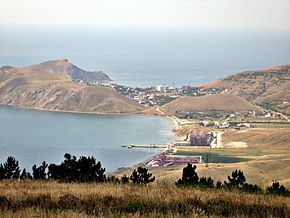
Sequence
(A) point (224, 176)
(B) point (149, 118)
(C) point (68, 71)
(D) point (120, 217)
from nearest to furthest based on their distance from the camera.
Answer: (D) point (120, 217), (A) point (224, 176), (B) point (149, 118), (C) point (68, 71)

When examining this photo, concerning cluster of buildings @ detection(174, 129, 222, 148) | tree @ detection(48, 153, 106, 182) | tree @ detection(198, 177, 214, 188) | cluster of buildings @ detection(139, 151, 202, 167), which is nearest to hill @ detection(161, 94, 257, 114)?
cluster of buildings @ detection(174, 129, 222, 148)

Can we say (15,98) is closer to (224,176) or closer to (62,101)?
(62,101)

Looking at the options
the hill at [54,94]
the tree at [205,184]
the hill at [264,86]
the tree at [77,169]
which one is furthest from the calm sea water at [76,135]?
the tree at [205,184]

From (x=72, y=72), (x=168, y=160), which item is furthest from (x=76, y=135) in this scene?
(x=72, y=72)

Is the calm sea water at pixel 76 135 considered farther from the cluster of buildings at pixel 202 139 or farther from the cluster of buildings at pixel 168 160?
the cluster of buildings at pixel 202 139

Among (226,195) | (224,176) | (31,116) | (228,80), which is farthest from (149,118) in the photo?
(226,195)

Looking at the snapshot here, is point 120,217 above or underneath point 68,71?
underneath
